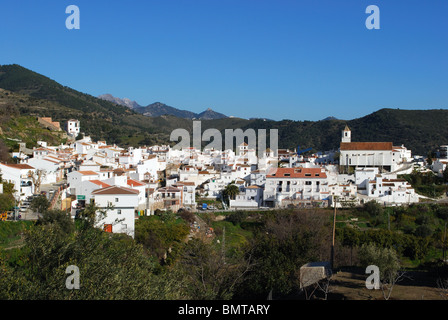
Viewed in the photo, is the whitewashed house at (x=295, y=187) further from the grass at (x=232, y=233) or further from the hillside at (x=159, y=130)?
the hillside at (x=159, y=130)

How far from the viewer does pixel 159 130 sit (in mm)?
92000

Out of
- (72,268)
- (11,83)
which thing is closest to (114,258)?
(72,268)

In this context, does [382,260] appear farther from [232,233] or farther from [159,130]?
[159,130]

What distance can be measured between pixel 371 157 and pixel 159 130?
54.6m

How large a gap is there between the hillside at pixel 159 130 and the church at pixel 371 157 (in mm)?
28010

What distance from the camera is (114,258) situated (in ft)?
42.8

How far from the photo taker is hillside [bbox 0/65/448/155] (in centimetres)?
6662

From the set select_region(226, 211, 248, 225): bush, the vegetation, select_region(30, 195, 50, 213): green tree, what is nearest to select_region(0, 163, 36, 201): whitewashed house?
select_region(30, 195, 50, 213): green tree

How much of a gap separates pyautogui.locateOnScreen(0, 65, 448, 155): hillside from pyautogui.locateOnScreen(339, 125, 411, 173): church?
1103 inches

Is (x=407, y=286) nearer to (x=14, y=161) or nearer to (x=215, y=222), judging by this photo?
(x=215, y=222)

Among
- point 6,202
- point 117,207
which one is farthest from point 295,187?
point 6,202

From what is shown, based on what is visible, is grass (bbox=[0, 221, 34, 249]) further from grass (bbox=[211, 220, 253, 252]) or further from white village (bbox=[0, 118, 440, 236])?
grass (bbox=[211, 220, 253, 252])

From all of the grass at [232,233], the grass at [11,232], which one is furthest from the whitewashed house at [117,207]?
the grass at [232,233]

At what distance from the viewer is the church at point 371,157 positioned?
44.7 meters
